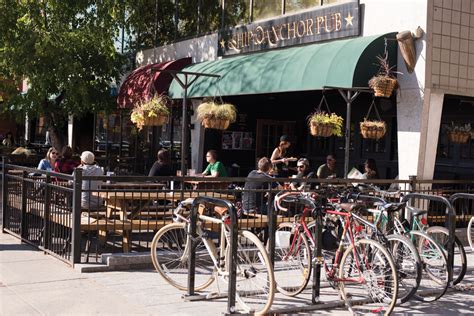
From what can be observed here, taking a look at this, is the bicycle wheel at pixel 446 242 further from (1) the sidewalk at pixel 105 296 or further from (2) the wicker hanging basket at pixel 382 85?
(2) the wicker hanging basket at pixel 382 85

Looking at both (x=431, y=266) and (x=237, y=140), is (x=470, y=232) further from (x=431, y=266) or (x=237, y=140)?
(x=237, y=140)

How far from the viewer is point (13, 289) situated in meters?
6.41

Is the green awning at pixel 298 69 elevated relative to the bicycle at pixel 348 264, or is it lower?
elevated

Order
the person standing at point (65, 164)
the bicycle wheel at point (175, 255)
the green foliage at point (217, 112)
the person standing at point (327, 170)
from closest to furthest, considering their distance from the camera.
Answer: the bicycle wheel at point (175, 255) → the person standing at point (65, 164) → the green foliage at point (217, 112) → the person standing at point (327, 170)

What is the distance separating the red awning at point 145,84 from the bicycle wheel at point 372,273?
9.61 meters

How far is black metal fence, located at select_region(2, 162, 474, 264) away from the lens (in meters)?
7.40

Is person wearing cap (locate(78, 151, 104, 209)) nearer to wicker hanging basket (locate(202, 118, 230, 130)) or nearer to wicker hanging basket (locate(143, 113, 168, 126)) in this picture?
wicker hanging basket (locate(143, 113, 168, 126))

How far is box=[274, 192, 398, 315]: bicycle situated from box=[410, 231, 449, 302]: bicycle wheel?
72cm

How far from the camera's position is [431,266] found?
676 cm

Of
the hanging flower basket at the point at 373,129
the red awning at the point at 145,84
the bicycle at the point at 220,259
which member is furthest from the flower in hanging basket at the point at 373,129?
the red awning at the point at 145,84

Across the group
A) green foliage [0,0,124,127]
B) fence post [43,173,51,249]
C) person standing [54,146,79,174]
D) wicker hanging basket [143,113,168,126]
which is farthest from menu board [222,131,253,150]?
fence post [43,173,51,249]

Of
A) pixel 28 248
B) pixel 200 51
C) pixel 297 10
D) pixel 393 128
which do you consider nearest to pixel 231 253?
pixel 28 248

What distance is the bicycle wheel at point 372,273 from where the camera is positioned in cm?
546

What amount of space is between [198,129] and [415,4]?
6.60 m
